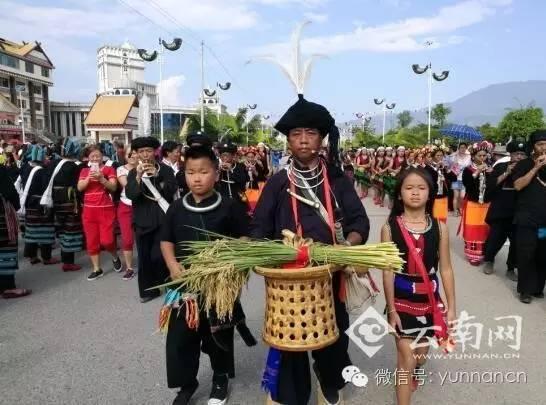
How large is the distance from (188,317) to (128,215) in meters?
3.70

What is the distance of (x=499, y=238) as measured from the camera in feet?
21.0

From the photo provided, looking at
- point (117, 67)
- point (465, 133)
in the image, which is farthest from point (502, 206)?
point (117, 67)

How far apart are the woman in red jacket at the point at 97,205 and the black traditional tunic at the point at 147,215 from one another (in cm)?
93

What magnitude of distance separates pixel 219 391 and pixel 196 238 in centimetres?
103

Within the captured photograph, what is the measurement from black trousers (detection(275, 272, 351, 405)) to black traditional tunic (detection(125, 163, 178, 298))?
2.62 meters

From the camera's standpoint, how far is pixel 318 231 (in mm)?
2699

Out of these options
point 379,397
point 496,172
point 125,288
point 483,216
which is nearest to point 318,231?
point 379,397

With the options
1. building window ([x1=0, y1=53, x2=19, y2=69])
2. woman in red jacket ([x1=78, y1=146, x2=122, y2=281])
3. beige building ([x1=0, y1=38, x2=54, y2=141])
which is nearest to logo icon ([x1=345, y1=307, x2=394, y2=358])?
woman in red jacket ([x1=78, y1=146, x2=122, y2=281])

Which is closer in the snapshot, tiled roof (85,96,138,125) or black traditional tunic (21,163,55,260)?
black traditional tunic (21,163,55,260)

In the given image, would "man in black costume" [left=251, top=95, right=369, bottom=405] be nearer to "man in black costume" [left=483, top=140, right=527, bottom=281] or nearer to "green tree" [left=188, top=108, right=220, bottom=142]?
"man in black costume" [left=483, top=140, right=527, bottom=281]

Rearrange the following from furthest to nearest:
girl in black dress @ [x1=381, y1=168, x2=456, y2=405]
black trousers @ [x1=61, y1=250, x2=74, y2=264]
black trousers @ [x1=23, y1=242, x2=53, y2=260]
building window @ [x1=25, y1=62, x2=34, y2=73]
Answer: building window @ [x1=25, y1=62, x2=34, y2=73], black trousers @ [x1=23, y1=242, x2=53, y2=260], black trousers @ [x1=61, y1=250, x2=74, y2=264], girl in black dress @ [x1=381, y1=168, x2=456, y2=405]

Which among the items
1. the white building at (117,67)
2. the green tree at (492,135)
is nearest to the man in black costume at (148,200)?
Result: the green tree at (492,135)

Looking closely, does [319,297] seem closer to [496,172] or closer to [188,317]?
[188,317]

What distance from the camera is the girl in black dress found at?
2830 mm
